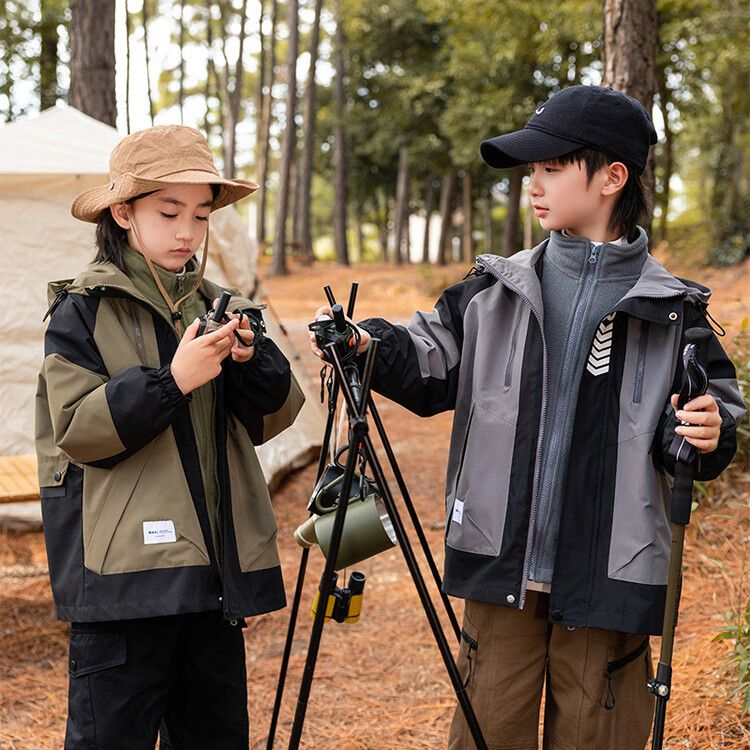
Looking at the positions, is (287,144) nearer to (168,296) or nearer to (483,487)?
(168,296)

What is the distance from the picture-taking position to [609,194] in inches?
92.2

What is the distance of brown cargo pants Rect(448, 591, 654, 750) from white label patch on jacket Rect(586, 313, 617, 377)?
602 mm

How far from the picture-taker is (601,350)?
7.47 ft

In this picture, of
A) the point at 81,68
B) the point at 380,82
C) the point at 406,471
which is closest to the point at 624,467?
the point at 406,471

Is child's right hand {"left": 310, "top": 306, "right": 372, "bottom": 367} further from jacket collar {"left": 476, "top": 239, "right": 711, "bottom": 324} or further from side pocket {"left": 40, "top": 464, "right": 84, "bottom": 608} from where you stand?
side pocket {"left": 40, "top": 464, "right": 84, "bottom": 608}

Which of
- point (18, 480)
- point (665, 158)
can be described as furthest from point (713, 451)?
point (665, 158)

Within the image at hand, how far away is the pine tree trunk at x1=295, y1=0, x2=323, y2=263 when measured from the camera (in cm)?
2330

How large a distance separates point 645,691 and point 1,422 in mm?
3920

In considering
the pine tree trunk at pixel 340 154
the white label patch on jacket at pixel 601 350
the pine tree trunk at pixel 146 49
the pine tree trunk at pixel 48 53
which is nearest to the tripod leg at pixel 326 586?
the white label patch on jacket at pixel 601 350

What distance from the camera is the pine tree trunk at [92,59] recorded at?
7.52 meters

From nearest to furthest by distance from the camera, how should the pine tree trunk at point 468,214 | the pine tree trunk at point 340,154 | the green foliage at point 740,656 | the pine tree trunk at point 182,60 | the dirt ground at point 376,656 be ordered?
the green foliage at point 740,656, the dirt ground at point 376,656, the pine tree trunk at point 468,214, the pine tree trunk at point 340,154, the pine tree trunk at point 182,60

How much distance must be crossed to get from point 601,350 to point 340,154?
77.1 ft

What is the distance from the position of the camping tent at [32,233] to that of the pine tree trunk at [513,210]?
15.3 m

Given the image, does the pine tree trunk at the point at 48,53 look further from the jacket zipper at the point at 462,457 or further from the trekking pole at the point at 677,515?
the trekking pole at the point at 677,515
